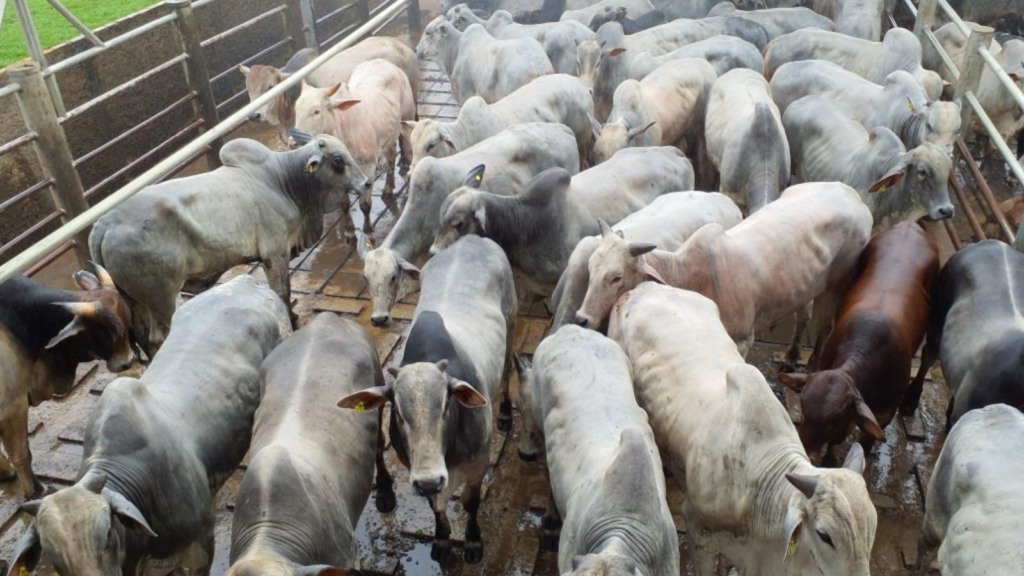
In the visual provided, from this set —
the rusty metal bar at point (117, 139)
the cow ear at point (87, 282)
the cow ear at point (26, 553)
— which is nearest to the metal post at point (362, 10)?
the rusty metal bar at point (117, 139)

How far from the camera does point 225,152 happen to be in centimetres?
723

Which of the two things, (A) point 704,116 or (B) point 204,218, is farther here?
(A) point 704,116

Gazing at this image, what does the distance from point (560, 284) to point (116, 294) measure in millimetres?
3084

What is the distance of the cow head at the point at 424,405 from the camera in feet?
14.0

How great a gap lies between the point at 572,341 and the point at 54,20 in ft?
34.5

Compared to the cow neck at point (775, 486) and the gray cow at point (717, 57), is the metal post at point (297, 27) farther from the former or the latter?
the cow neck at point (775, 486)

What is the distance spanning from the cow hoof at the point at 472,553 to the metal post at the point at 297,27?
9319 mm

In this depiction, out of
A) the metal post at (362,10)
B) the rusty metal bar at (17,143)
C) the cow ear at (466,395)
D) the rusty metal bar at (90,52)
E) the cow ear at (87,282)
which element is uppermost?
the rusty metal bar at (90,52)

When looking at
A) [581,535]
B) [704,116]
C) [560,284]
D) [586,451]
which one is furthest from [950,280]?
[704,116]

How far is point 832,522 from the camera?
3461 mm

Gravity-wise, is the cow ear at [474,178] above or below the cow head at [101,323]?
above

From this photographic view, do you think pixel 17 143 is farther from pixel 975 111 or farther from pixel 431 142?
pixel 975 111

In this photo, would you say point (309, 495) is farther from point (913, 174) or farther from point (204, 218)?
point (913, 174)

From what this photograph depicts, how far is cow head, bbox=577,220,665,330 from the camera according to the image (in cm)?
547
